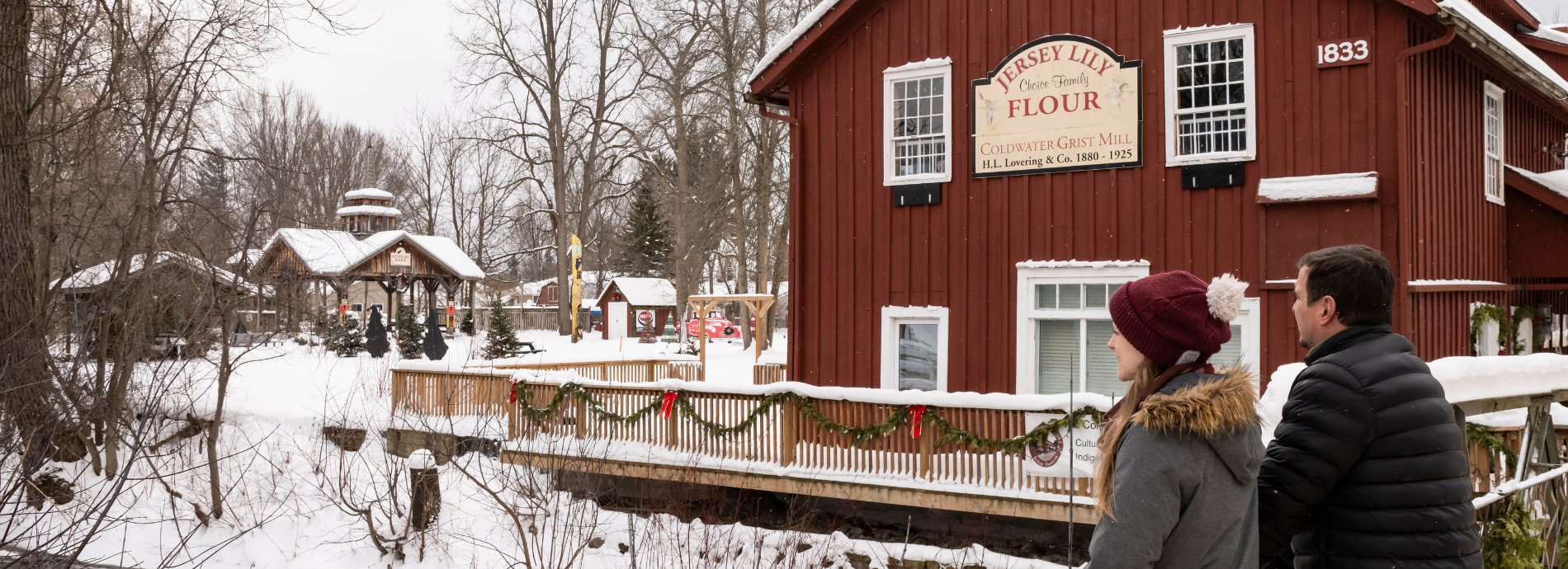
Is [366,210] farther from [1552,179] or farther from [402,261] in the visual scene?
[1552,179]

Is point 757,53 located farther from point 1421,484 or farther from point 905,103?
point 1421,484

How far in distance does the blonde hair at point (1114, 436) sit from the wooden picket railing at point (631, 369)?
47.0ft

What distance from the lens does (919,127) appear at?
12039 millimetres

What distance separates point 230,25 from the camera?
539 inches

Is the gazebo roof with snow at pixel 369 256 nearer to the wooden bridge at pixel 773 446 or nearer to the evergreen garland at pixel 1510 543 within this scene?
the wooden bridge at pixel 773 446

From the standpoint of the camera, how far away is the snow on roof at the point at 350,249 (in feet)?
118

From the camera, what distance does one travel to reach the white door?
40000mm

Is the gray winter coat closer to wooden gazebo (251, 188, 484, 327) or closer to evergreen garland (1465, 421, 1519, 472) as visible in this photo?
evergreen garland (1465, 421, 1519, 472)

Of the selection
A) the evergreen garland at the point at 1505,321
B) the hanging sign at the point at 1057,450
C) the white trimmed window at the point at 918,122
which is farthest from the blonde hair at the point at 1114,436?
the evergreen garland at the point at 1505,321

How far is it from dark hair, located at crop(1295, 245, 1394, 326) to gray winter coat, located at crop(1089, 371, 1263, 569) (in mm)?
712

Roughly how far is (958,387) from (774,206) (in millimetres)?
23040

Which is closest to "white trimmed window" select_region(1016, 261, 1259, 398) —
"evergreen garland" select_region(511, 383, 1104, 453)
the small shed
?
"evergreen garland" select_region(511, 383, 1104, 453)

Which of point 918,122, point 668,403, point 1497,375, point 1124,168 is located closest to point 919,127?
point 918,122

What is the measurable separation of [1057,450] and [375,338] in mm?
21742
